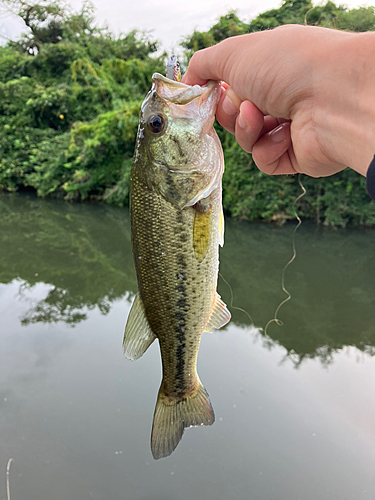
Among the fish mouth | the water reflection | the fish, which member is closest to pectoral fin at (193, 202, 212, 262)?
the fish

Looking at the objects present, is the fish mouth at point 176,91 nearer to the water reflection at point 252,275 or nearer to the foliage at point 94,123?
the water reflection at point 252,275

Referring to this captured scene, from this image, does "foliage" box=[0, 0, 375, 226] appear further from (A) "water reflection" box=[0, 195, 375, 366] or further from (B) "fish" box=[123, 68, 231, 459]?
(B) "fish" box=[123, 68, 231, 459]

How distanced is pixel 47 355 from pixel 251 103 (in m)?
4.30

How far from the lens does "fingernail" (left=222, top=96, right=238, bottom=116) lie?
5.36 ft

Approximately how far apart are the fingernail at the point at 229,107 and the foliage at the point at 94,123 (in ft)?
27.2

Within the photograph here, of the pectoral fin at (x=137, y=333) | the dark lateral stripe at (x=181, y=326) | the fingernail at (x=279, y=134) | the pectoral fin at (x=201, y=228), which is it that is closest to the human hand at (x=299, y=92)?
the fingernail at (x=279, y=134)

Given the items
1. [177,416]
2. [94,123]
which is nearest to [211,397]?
[177,416]

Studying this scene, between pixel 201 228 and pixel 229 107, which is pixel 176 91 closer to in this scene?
pixel 229 107

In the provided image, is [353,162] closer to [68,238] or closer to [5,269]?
[5,269]

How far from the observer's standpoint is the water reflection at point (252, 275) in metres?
5.27

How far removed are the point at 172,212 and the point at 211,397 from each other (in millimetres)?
3131

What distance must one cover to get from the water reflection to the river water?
0.04 metres

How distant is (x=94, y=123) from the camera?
1557cm

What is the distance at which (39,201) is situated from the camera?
637 inches
